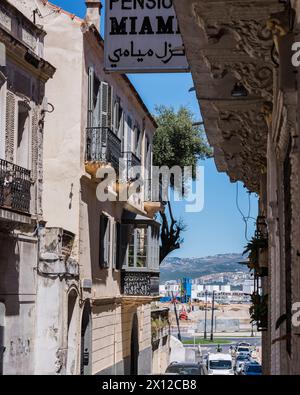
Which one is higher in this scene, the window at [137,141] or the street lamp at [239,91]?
the window at [137,141]

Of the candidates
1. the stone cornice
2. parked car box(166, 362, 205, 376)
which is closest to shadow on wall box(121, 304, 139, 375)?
parked car box(166, 362, 205, 376)

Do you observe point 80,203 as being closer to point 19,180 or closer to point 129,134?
point 19,180

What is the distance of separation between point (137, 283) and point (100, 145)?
7.74 m

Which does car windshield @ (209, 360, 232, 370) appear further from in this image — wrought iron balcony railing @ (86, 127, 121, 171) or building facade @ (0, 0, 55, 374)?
building facade @ (0, 0, 55, 374)

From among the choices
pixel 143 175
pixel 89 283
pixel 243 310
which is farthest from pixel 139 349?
pixel 243 310

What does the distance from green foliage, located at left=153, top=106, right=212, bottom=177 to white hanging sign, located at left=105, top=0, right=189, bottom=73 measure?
31020 mm

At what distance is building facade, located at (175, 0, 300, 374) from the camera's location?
15.8 ft

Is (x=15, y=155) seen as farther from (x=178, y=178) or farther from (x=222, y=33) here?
(x=178, y=178)

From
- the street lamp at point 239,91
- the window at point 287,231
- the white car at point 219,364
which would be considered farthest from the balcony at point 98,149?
the white car at point 219,364

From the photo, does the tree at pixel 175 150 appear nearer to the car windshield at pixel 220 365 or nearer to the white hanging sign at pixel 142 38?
the car windshield at pixel 220 365

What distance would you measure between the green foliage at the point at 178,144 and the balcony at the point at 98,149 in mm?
17976

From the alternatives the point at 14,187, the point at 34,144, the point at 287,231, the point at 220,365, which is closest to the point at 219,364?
the point at 220,365

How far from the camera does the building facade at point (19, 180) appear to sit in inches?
632
